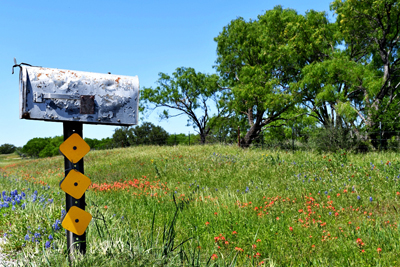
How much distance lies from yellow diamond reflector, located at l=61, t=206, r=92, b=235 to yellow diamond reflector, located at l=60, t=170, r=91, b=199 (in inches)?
5.4

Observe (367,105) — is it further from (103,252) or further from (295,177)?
(103,252)

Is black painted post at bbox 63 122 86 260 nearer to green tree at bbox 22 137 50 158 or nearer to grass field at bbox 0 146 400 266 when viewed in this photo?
grass field at bbox 0 146 400 266

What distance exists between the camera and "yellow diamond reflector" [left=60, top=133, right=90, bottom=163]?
263 centimetres

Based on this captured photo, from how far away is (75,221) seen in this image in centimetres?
264

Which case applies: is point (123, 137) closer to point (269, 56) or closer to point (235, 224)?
point (269, 56)

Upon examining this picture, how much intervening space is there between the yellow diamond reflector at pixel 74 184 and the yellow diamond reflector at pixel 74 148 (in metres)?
0.13

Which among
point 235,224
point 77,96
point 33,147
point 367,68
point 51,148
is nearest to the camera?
point 77,96

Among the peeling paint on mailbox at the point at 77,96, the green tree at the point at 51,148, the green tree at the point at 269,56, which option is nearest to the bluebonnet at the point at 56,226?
the peeling paint on mailbox at the point at 77,96

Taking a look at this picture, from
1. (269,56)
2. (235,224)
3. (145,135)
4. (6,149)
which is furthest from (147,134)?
(6,149)

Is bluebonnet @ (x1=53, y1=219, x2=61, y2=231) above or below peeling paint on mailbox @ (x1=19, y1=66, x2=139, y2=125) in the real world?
below

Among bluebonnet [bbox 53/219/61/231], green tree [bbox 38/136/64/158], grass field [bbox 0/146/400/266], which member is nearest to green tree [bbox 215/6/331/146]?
grass field [bbox 0/146/400/266]

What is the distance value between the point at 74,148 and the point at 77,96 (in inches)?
19.6

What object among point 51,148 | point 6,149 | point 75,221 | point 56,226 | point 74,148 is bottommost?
point 56,226

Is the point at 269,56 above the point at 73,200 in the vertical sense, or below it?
above
